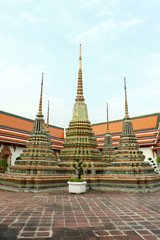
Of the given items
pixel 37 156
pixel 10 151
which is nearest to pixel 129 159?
pixel 37 156

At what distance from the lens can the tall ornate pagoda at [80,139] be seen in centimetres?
1569

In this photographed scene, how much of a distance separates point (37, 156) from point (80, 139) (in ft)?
14.2

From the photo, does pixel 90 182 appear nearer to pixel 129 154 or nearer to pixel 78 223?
pixel 129 154

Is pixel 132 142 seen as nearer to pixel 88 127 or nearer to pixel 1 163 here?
pixel 88 127

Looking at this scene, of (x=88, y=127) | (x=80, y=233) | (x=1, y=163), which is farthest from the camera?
(x=1, y=163)

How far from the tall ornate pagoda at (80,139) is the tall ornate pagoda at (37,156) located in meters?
2.12

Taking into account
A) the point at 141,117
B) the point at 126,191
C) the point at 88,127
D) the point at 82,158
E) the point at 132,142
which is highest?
the point at 141,117

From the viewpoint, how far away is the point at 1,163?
24938 millimetres

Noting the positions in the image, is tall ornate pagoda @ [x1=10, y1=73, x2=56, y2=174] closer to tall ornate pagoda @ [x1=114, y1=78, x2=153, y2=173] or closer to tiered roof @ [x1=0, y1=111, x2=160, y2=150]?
tall ornate pagoda @ [x1=114, y1=78, x2=153, y2=173]

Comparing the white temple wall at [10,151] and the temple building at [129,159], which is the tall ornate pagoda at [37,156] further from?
the white temple wall at [10,151]

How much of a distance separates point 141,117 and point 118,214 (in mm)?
30274

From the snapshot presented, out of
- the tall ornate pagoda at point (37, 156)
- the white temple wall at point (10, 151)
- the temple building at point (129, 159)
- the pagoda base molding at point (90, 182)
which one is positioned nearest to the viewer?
the pagoda base molding at point (90, 182)

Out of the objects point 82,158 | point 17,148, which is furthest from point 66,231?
point 17,148

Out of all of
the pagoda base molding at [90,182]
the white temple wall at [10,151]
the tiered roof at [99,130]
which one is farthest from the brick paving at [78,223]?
the white temple wall at [10,151]
